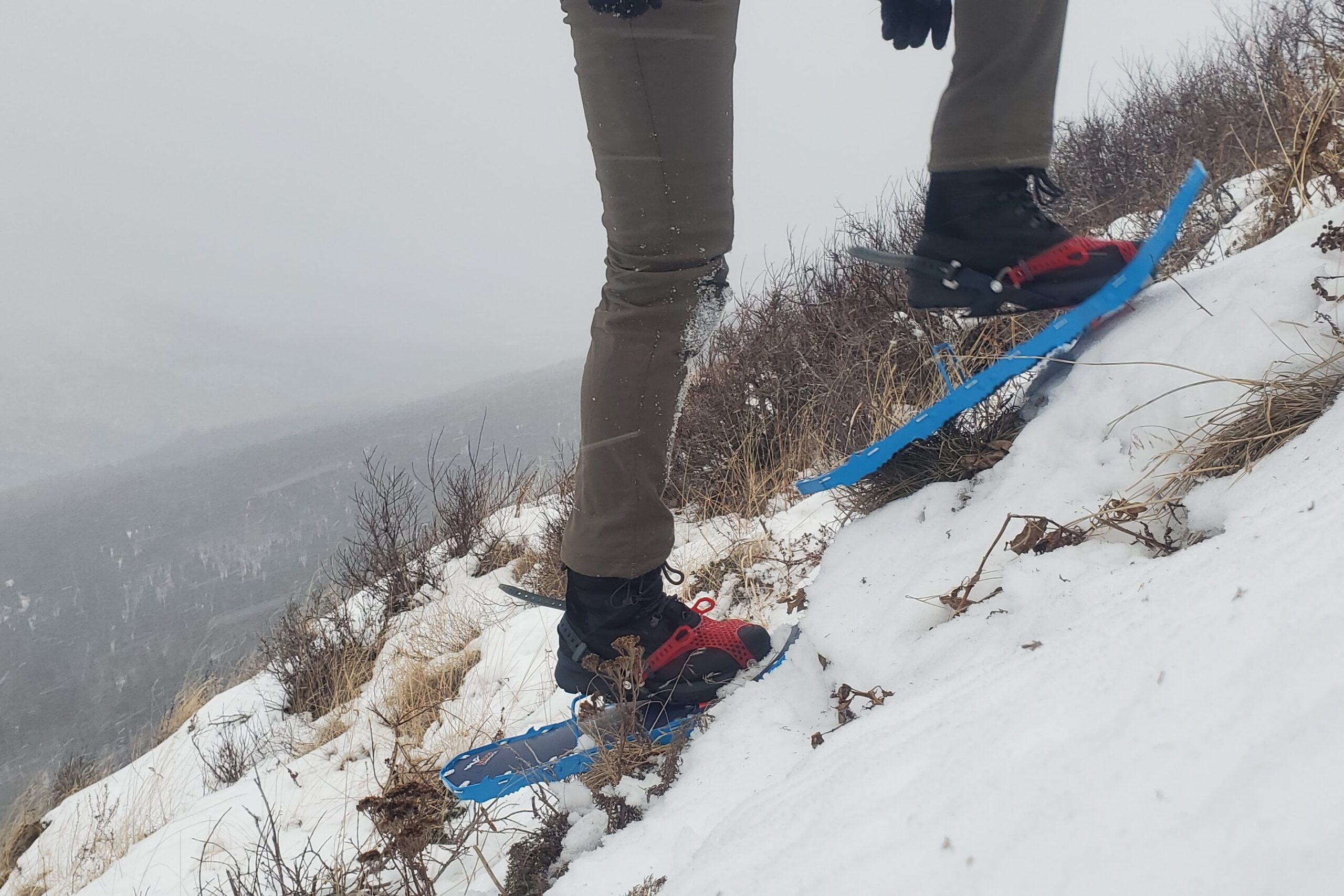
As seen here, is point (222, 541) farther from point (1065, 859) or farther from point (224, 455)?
point (1065, 859)

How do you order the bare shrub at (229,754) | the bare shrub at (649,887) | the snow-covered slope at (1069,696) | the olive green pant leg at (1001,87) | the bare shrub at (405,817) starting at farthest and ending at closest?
1. the bare shrub at (229,754)
2. the olive green pant leg at (1001,87)
3. the bare shrub at (405,817)
4. the bare shrub at (649,887)
5. the snow-covered slope at (1069,696)

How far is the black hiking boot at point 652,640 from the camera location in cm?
123

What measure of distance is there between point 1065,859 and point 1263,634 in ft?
0.68

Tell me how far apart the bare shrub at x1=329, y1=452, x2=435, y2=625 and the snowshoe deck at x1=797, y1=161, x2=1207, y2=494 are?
392 centimetres

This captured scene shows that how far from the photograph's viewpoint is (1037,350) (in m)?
1.31

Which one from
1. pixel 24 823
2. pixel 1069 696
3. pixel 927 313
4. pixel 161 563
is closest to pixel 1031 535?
pixel 1069 696

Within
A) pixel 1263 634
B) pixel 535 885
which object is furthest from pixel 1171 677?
pixel 535 885

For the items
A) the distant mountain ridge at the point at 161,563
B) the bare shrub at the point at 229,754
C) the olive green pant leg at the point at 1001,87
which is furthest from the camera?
the distant mountain ridge at the point at 161,563

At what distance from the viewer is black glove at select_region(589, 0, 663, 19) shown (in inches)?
37.2

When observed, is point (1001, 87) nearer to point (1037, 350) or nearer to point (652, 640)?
point (1037, 350)

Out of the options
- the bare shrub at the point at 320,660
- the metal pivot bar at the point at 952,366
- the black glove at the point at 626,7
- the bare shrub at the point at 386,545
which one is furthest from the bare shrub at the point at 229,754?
the black glove at the point at 626,7

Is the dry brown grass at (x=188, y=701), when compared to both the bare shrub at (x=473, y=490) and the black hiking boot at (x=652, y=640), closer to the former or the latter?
the bare shrub at (x=473, y=490)

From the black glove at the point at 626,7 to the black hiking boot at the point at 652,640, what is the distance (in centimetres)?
85

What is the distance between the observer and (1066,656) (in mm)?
620
